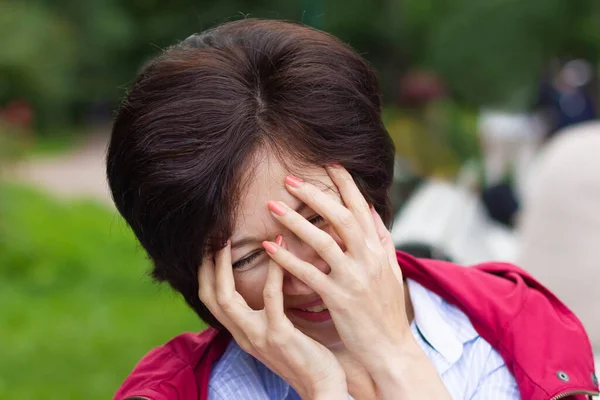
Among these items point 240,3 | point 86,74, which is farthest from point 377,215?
point 86,74

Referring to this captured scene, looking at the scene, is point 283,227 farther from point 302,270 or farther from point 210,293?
point 210,293

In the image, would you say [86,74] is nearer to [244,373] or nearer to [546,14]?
[546,14]

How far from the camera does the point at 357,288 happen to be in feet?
5.13

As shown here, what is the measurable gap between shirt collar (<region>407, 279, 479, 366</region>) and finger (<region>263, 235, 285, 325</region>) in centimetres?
37

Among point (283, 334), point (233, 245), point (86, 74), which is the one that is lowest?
point (86, 74)

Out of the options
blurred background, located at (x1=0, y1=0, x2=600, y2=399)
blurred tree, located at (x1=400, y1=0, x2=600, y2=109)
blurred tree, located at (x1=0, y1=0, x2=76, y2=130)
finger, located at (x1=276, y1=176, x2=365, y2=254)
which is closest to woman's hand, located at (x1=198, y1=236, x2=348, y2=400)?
finger, located at (x1=276, y1=176, x2=365, y2=254)

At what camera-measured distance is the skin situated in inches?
61.7

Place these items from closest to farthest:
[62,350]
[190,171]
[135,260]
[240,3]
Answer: [190,171] < [62,350] < [135,260] < [240,3]

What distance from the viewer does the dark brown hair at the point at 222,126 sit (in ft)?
5.18

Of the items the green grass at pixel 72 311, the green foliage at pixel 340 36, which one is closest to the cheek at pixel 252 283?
the green foliage at pixel 340 36

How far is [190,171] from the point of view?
1.58 m

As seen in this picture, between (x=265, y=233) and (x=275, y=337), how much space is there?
0.66 feet

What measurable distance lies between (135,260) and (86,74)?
67.4 feet

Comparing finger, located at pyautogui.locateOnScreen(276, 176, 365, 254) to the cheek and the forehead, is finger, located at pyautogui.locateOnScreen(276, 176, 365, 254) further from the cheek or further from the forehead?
the cheek
